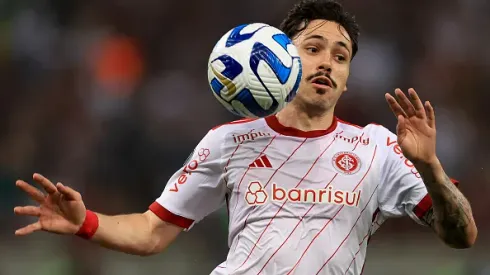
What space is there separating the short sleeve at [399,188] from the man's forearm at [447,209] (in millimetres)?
113

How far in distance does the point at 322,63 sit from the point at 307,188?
637 millimetres

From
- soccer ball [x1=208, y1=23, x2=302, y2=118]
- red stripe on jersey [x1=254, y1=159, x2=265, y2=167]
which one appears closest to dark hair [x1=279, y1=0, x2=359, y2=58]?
soccer ball [x1=208, y1=23, x2=302, y2=118]

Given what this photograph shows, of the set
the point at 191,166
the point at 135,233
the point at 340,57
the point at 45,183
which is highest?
the point at 340,57

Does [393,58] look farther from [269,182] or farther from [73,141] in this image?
[269,182]

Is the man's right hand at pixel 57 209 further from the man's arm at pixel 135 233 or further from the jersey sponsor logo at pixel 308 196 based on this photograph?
the jersey sponsor logo at pixel 308 196

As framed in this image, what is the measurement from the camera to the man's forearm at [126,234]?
4.28 meters

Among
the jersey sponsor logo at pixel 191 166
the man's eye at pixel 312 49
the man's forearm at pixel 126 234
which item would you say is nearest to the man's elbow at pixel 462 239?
the man's eye at pixel 312 49

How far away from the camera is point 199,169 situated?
14.8 feet

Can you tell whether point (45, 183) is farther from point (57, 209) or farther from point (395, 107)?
point (395, 107)

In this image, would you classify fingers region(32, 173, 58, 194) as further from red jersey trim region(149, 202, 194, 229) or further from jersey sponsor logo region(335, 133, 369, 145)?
jersey sponsor logo region(335, 133, 369, 145)

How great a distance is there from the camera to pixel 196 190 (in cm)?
450

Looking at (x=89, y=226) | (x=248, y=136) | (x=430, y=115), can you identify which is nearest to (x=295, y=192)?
(x=248, y=136)

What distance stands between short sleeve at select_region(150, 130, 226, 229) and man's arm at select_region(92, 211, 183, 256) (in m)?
0.05

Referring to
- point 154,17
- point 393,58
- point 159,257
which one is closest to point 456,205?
point 159,257
